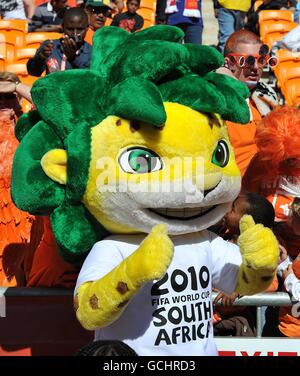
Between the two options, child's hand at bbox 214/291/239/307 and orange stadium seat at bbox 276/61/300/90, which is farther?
orange stadium seat at bbox 276/61/300/90

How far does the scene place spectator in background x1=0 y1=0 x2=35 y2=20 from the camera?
343 inches

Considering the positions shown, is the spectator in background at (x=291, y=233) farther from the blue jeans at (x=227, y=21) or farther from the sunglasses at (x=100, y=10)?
the blue jeans at (x=227, y=21)

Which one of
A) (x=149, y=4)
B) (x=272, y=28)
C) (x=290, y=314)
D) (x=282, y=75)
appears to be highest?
(x=149, y=4)

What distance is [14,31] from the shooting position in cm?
827

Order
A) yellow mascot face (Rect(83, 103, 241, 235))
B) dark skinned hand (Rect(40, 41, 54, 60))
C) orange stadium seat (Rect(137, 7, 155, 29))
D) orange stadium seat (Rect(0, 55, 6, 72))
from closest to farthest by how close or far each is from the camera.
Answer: yellow mascot face (Rect(83, 103, 241, 235)) < dark skinned hand (Rect(40, 41, 54, 60)) < orange stadium seat (Rect(0, 55, 6, 72)) < orange stadium seat (Rect(137, 7, 155, 29))

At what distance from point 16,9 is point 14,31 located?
1.78 ft

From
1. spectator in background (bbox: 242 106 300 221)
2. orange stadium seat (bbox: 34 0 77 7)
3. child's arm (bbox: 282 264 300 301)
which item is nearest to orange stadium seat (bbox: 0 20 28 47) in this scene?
orange stadium seat (bbox: 34 0 77 7)

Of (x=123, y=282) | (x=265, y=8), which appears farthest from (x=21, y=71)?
(x=123, y=282)

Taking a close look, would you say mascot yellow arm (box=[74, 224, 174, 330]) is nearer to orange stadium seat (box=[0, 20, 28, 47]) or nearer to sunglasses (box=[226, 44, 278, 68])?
Answer: sunglasses (box=[226, 44, 278, 68])

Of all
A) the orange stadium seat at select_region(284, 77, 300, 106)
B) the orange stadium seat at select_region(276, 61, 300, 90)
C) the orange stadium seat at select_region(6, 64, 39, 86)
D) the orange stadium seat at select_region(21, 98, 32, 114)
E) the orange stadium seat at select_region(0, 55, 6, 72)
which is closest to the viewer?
the orange stadium seat at select_region(21, 98, 32, 114)

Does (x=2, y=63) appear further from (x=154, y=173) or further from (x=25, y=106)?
(x=154, y=173)

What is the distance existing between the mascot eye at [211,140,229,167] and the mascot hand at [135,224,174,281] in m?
0.46

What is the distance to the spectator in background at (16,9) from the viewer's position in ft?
28.6

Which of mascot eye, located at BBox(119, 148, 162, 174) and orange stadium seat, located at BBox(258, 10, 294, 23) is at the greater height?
mascot eye, located at BBox(119, 148, 162, 174)
